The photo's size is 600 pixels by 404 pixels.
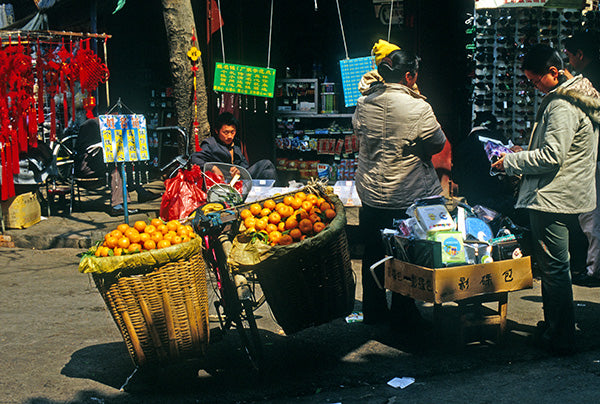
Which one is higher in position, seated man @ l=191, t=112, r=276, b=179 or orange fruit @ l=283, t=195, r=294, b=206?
seated man @ l=191, t=112, r=276, b=179

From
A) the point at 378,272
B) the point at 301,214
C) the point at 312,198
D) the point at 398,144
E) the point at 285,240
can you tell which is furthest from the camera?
the point at 378,272

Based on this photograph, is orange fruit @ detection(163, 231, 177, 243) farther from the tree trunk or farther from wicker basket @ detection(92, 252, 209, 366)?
the tree trunk

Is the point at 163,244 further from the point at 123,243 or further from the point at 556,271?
the point at 556,271

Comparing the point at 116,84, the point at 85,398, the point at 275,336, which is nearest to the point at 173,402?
the point at 85,398

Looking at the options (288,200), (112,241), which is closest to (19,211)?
(112,241)

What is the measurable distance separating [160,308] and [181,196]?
292 cm

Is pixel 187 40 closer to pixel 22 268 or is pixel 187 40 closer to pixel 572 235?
pixel 22 268

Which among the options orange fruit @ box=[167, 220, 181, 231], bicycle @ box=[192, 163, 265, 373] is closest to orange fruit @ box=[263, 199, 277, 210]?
bicycle @ box=[192, 163, 265, 373]

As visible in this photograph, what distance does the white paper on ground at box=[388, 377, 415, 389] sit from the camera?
415 cm

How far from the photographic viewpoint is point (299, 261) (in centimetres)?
398

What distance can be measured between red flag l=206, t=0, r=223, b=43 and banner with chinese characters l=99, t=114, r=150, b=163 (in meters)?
2.69

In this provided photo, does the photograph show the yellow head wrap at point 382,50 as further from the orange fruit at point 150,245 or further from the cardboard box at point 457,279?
the orange fruit at point 150,245

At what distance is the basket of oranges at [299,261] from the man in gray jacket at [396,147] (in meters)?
0.68

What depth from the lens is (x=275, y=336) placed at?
512cm
